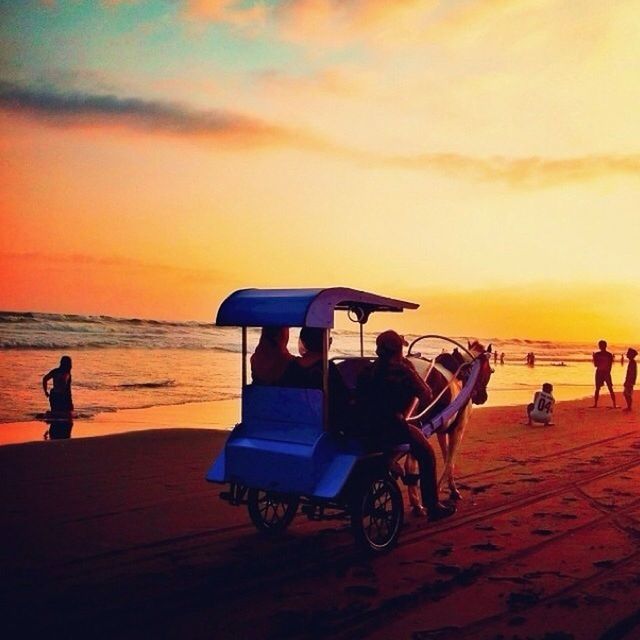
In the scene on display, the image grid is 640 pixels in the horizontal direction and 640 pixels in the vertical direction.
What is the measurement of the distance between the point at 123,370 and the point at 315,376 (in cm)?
2691

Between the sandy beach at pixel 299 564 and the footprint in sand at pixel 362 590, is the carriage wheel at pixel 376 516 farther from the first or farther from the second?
the footprint in sand at pixel 362 590

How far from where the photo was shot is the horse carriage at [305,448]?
7082 millimetres

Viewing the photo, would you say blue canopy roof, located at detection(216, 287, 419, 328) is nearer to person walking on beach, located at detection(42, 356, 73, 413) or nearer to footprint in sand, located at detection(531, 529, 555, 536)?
footprint in sand, located at detection(531, 529, 555, 536)

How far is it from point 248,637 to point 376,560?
87.4 inches

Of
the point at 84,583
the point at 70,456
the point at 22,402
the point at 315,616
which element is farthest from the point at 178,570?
the point at 22,402

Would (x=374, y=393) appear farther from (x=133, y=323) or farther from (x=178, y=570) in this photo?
(x=133, y=323)

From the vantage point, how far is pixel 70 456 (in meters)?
12.6

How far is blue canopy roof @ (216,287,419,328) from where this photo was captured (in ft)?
23.2

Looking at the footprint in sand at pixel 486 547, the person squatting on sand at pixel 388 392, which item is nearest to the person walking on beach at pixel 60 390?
the person squatting on sand at pixel 388 392

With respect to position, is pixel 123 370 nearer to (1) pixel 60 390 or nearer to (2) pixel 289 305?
(1) pixel 60 390

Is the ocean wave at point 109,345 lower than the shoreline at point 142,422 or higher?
higher

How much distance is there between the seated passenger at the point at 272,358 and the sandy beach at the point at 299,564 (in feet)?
5.32

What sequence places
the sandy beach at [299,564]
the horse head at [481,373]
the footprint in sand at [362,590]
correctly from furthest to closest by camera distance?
the horse head at [481,373] < the footprint in sand at [362,590] < the sandy beach at [299,564]

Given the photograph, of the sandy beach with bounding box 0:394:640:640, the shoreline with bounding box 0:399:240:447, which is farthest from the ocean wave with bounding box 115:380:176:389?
the sandy beach with bounding box 0:394:640:640
